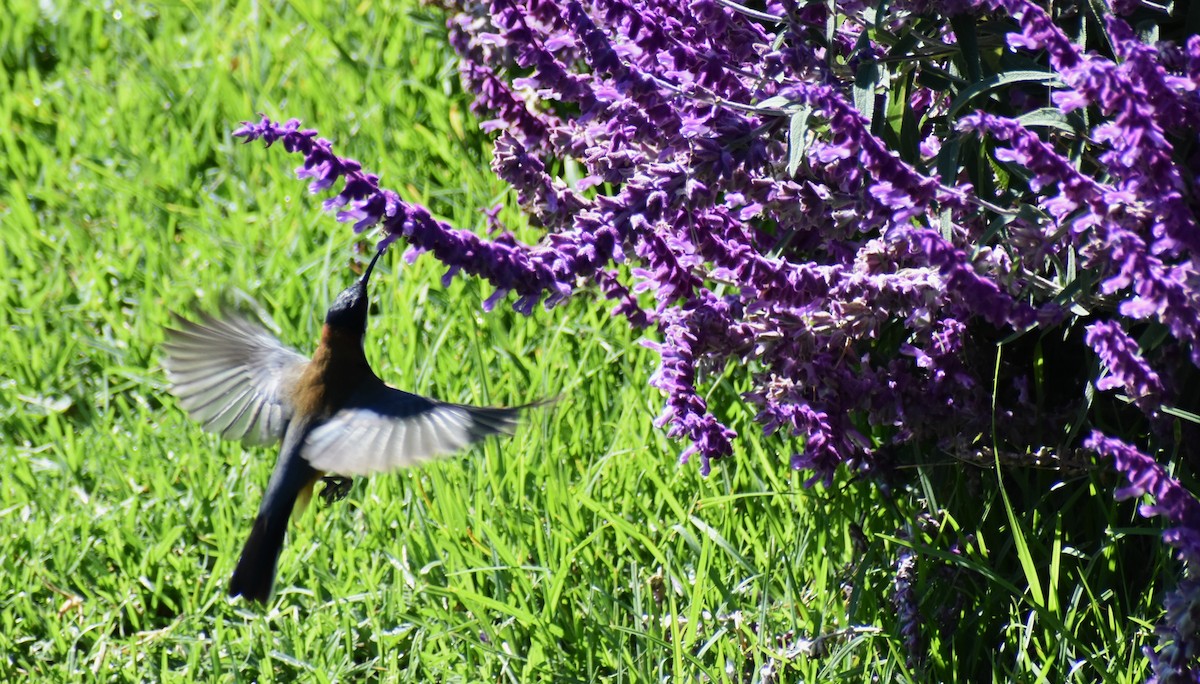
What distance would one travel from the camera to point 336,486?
8.79ft

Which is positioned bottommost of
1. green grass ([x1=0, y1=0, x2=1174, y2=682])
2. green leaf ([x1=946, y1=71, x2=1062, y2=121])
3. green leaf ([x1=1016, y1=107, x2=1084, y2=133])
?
green grass ([x1=0, y1=0, x2=1174, y2=682])

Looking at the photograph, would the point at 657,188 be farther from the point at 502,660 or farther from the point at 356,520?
the point at 356,520

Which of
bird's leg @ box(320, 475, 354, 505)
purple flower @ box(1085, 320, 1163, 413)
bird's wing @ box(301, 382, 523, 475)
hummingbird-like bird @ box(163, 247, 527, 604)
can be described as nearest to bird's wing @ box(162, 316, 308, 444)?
hummingbird-like bird @ box(163, 247, 527, 604)

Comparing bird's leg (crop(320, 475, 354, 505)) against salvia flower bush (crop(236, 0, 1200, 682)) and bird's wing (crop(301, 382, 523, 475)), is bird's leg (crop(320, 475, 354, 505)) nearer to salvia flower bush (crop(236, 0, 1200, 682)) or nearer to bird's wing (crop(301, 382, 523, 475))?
bird's wing (crop(301, 382, 523, 475))

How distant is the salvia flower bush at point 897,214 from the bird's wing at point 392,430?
229 mm

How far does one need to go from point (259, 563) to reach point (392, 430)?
1.30 ft

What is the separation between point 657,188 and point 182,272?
2184 millimetres

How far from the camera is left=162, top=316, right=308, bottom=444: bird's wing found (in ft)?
8.72

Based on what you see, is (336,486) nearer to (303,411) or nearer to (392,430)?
(303,411)

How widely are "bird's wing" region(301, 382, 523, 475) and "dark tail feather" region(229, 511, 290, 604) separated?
167 mm

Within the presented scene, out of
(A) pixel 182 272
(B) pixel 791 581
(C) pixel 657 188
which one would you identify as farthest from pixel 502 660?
(A) pixel 182 272

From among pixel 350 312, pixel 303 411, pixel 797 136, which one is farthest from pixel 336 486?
pixel 797 136

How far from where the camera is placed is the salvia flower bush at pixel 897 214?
168 cm

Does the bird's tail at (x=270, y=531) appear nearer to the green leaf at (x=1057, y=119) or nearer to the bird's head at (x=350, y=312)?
the bird's head at (x=350, y=312)
